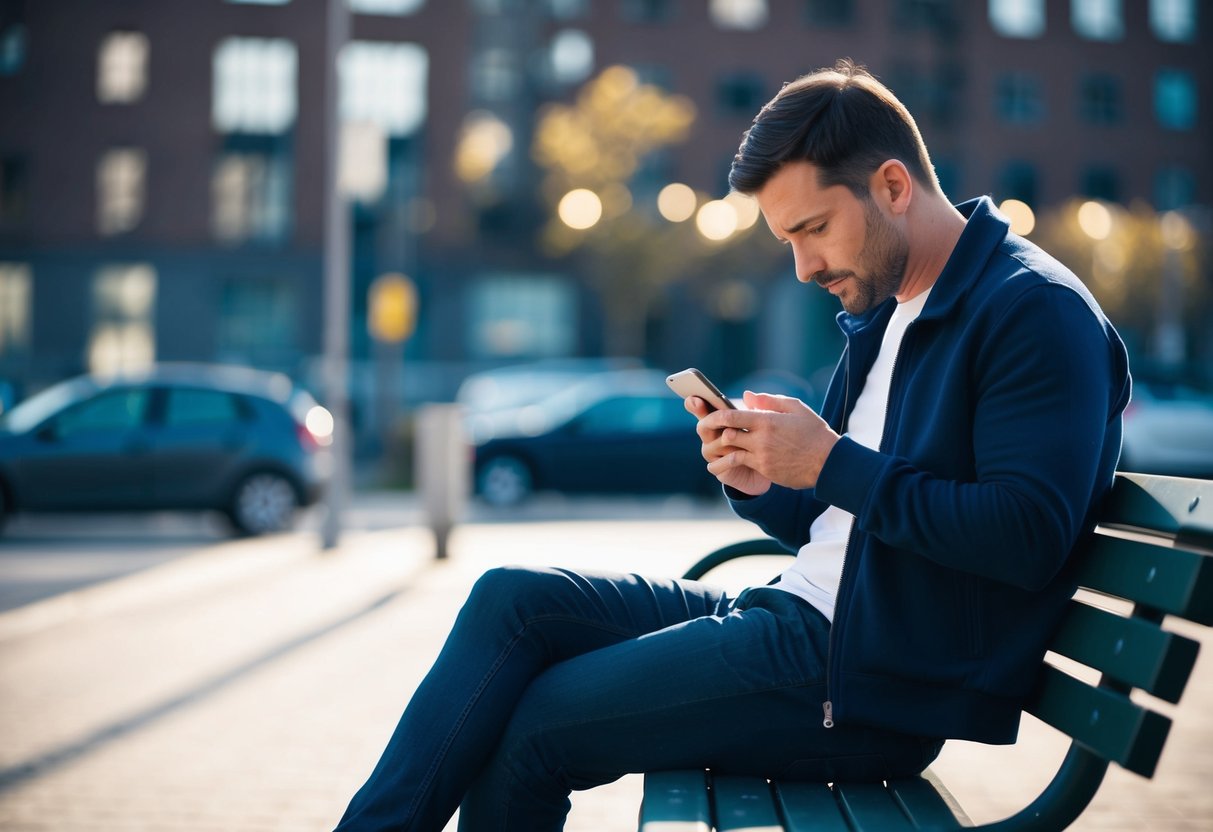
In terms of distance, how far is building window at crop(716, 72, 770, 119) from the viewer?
41500 mm

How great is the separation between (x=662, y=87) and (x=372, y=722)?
37.7 meters

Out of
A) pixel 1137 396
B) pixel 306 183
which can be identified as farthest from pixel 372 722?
pixel 306 183

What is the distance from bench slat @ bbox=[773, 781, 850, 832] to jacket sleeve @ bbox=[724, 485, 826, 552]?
1.99 ft

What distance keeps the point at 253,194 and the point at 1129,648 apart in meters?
36.5

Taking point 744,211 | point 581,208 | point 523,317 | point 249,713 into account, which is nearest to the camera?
point 249,713

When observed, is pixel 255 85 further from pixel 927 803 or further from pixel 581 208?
pixel 927 803

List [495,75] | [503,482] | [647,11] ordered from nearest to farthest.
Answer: [503,482] < [495,75] < [647,11]

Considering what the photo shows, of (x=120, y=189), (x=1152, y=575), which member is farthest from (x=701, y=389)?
(x=120, y=189)

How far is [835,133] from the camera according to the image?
2.42 metres

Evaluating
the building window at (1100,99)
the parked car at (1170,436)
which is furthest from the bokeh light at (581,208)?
the building window at (1100,99)

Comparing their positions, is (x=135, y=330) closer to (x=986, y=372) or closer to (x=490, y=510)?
(x=490, y=510)

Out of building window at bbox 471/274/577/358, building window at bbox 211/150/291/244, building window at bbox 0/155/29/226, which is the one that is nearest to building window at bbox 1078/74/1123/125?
building window at bbox 471/274/577/358

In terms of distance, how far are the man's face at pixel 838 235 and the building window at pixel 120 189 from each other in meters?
36.4

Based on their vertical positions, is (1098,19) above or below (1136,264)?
above
